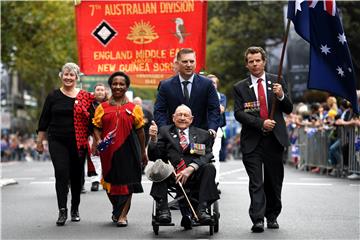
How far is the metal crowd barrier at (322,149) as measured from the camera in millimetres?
20203

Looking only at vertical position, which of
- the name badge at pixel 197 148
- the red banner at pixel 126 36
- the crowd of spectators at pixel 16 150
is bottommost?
the crowd of spectators at pixel 16 150

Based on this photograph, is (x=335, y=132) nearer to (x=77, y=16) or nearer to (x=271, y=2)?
(x=77, y=16)

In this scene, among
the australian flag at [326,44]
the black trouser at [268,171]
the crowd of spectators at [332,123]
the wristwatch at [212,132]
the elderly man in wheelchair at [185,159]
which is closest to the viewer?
the elderly man in wheelchair at [185,159]

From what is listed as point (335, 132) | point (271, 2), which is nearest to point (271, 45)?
point (271, 2)

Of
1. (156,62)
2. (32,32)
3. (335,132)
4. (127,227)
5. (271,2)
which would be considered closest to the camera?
(127,227)

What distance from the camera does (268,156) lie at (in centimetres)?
A: 1091

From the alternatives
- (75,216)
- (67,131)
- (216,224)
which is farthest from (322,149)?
(216,224)

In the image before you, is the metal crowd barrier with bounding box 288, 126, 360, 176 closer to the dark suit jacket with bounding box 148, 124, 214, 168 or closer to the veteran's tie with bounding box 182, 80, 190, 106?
the veteran's tie with bounding box 182, 80, 190, 106

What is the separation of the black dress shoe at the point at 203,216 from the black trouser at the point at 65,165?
2.21 m

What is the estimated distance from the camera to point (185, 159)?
34.0 feet

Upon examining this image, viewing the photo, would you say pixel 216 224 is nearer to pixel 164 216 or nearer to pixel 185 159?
pixel 164 216

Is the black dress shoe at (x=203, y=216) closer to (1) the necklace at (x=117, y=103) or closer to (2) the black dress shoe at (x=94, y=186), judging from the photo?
(1) the necklace at (x=117, y=103)

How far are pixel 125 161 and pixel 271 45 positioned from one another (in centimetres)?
4049

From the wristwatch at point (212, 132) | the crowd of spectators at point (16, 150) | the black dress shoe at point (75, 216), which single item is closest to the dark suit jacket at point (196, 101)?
the wristwatch at point (212, 132)
